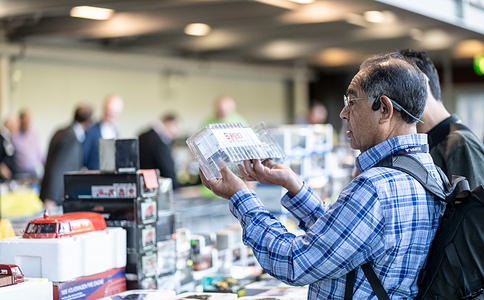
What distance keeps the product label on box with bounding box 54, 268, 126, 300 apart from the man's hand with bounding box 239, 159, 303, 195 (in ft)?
2.58

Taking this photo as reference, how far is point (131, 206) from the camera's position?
2471 mm

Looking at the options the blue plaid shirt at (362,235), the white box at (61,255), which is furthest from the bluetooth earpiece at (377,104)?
the white box at (61,255)

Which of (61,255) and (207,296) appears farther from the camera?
(207,296)

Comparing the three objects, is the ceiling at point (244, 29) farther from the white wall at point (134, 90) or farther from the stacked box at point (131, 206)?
the stacked box at point (131, 206)

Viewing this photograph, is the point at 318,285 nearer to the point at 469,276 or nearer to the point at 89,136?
the point at 469,276

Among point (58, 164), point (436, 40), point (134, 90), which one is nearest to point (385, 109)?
point (58, 164)

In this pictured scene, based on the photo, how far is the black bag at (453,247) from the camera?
1.57m

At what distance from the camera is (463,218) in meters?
1.61

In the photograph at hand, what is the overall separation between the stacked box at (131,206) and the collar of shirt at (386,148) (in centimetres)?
112

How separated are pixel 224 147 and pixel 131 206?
877mm

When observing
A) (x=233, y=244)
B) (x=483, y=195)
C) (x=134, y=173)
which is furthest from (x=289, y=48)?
(x=483, y=195)

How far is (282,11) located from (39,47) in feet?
16.2

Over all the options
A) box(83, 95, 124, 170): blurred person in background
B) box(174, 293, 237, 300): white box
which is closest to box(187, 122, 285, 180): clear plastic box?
box(174, 293, 237, 300): white box

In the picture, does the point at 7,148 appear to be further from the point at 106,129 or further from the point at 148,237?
the point at 148,237
